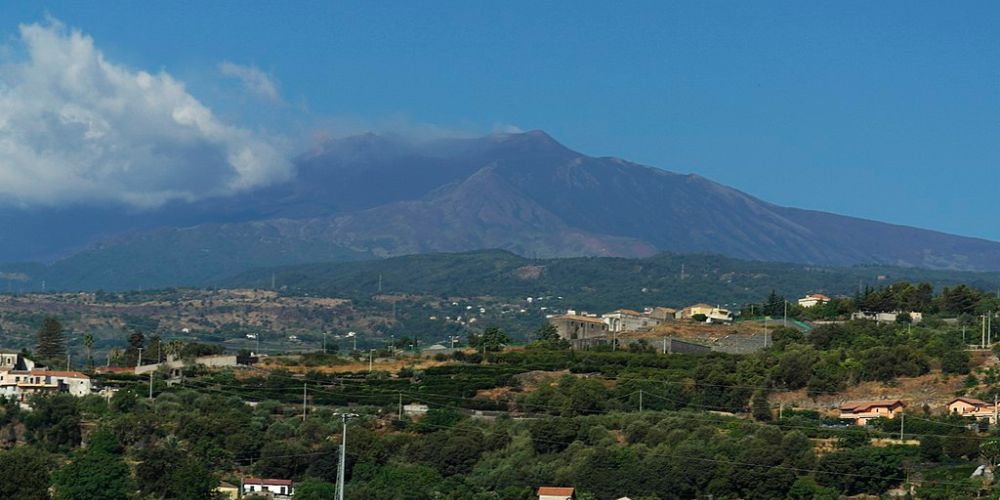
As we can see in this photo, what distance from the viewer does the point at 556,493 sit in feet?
202

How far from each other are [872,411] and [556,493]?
17.5m

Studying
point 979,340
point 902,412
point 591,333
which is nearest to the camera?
point 902,412

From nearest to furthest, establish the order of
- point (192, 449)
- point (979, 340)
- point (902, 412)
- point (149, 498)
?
point (149, 498)
point (192, 449)
point (902, 412)
point (979, 340)

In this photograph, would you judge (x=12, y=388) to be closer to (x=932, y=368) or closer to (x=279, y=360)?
(x=279, y=360)

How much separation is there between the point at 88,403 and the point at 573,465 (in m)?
21.4

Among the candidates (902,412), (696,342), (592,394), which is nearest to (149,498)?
(592,394)

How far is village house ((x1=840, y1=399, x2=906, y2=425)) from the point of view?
72938 mm

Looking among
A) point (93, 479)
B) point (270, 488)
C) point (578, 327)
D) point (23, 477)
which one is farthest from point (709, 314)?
point (23, 477)

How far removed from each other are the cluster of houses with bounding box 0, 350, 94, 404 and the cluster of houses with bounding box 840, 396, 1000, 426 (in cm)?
3128

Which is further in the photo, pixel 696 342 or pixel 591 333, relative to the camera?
pixel 591 333

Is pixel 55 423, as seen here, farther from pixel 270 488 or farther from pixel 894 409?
pixel 894 409

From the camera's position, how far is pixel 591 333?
11112 cm

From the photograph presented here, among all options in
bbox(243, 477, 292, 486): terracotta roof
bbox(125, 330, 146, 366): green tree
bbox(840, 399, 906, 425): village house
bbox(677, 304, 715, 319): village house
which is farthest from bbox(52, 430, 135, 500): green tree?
bbox(677, 304, 715, 319): village house

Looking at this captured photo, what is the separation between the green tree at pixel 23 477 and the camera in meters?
58.2
